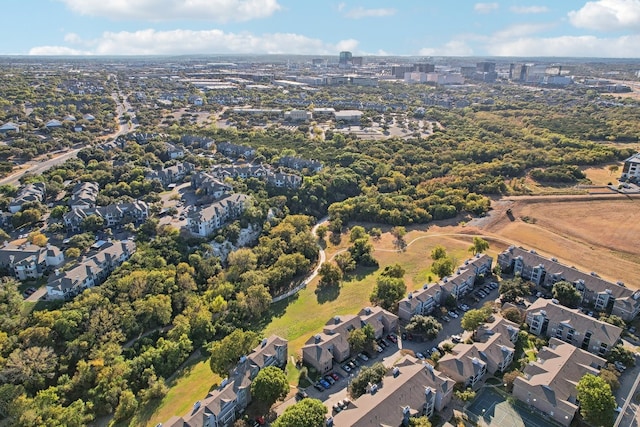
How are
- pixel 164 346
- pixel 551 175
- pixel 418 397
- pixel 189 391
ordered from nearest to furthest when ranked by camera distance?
pixel 418 397
pixel 189 391
pixel 164 346
pixel 551 175

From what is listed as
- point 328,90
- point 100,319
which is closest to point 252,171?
point 100,319

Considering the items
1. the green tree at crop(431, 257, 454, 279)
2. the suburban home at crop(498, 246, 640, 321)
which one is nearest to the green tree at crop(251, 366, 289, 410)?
the green tree at crop(431, 257, 454, 279)

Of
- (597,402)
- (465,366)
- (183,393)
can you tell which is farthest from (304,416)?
(597,402)

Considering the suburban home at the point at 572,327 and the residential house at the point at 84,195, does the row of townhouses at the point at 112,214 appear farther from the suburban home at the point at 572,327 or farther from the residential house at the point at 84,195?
the suburban home at the point at 572,327

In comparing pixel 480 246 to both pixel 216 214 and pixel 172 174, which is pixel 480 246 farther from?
pixel 172 174

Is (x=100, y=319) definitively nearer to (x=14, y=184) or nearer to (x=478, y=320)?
(x=478, y=320)

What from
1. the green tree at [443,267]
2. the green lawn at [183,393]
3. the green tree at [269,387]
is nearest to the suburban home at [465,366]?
the green tree at [269,387]
